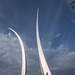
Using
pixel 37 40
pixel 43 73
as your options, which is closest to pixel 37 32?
pixel 37 40

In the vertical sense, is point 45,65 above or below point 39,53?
below

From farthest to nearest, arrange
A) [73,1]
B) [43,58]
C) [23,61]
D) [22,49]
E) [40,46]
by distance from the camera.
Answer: [22,49] → [23,61] → [40,46] → [43,58] → [73,1]

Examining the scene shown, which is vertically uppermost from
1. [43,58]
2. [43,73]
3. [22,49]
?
[22,49]

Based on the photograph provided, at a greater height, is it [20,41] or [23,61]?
[20,41]

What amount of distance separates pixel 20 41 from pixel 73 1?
3606cm

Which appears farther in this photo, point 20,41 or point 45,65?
point 20,41

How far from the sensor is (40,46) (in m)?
49.7

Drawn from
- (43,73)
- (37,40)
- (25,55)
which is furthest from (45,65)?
(25,55)

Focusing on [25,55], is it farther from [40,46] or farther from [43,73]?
[43,73]

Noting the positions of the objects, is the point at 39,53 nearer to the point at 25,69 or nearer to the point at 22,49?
the point at 25,69

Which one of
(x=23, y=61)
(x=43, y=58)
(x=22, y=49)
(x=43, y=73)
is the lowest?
(x=43, y=73)

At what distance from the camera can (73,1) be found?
88.6 ft

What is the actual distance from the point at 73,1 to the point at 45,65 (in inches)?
806

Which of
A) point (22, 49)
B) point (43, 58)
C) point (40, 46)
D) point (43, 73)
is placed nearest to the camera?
point (43, 73)
